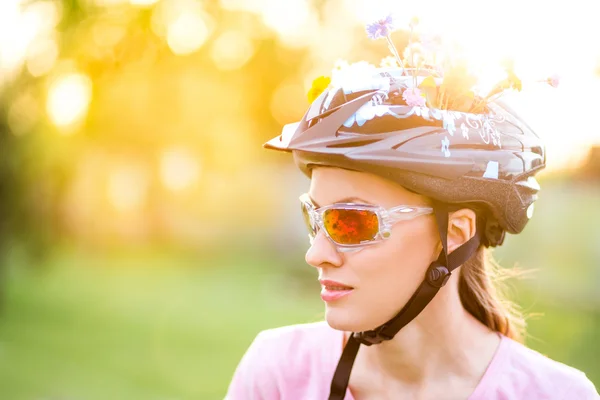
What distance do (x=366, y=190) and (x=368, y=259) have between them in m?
0.27

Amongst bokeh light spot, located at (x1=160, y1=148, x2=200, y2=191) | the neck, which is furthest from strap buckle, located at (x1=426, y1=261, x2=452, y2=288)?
bokeh light spot, located at (x1=160, y1=148, x2=200, y2=191)

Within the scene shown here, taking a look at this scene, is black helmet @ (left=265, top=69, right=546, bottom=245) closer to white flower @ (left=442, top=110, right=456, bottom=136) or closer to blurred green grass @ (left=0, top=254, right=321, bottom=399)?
white flower @ (left=442, top=110, right=456, bottom=136)

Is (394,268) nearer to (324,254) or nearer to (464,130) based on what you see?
(324,254)

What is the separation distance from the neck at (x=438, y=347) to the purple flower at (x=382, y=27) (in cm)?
111

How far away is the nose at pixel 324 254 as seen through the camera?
2.77 metres

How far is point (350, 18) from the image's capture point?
15422 mm

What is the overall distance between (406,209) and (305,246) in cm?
2160

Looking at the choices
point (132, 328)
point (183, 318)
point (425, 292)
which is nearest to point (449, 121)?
point (425, 292)

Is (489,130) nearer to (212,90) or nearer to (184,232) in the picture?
(212,90)

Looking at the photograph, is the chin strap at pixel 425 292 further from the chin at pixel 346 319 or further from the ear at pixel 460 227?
the chin at pixel 346 319

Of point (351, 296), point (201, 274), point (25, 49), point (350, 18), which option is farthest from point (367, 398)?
point (201, 274)

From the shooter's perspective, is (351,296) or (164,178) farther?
(164,178)

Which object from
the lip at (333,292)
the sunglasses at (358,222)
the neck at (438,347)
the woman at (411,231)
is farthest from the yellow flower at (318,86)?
the neck at (438,347)

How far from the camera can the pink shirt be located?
287cm
